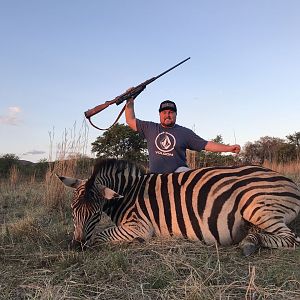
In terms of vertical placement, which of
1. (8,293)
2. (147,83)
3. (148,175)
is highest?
(147,83)

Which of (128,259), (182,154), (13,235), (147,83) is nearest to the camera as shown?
(128,259)

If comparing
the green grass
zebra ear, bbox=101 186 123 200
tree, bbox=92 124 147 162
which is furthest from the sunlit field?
tree, bbox=92 124 147 162

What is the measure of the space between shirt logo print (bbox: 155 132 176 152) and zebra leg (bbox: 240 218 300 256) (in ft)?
5.10

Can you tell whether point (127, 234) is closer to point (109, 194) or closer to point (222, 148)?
point (109, 194)

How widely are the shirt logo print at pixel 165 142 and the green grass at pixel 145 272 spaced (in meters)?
1.41

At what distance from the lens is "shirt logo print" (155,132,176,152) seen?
438cm

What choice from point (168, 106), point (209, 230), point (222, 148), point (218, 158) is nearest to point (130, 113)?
point (168, 106)

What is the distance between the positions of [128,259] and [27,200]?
3.94 metres

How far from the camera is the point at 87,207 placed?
315 cm

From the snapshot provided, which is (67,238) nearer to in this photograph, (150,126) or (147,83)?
(150,126)

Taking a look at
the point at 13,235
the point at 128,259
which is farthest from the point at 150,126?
the point at 128,259

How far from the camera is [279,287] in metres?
2.10

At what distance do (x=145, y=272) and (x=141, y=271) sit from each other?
0.10ft

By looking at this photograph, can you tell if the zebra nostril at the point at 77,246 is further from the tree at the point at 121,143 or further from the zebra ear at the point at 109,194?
the tree at the point at 121,143
